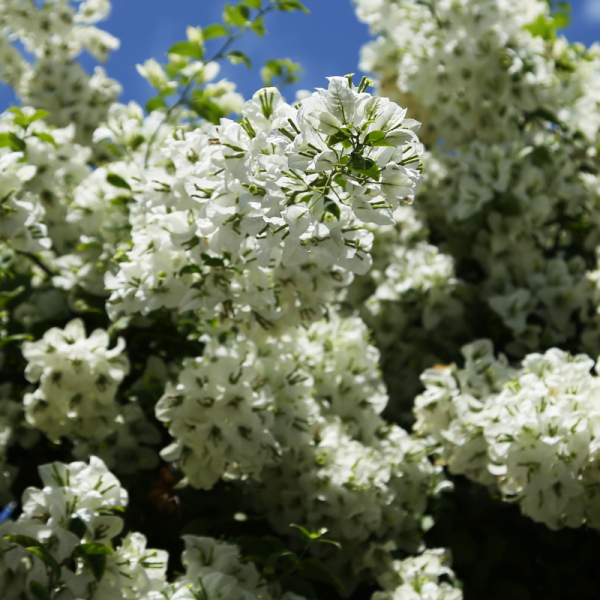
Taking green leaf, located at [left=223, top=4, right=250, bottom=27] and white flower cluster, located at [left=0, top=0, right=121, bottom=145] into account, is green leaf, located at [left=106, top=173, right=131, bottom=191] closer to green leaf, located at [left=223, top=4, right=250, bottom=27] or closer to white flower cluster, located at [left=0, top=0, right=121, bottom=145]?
green leaf, located at [left=223, top=4, right=250, bottom=27]

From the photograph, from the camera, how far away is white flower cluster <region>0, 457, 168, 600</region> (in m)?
1.87

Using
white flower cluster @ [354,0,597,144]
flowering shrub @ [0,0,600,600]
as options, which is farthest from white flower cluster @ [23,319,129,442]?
white flower cluster @ [354,0,597,144]

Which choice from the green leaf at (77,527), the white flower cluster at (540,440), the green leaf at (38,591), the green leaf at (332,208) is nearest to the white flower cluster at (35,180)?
the green leaf at (77,527)

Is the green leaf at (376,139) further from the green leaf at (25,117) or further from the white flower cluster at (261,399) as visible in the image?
the green leaf at (25,117)

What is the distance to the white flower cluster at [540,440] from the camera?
214 cm

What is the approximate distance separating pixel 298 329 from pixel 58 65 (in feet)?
7.76

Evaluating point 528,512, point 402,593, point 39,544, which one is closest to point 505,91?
point 528,512

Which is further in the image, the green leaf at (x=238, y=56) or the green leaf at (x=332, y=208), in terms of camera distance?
the green leaf at (x=238, y=56)

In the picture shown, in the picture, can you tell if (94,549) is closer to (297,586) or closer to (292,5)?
(297,586)

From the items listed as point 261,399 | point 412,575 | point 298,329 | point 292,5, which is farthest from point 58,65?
point 412,575

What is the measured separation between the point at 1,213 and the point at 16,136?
1.40ft

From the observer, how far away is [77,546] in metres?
1.87

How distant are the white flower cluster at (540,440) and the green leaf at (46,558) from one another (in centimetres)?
141

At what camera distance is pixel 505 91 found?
3.46 metres
